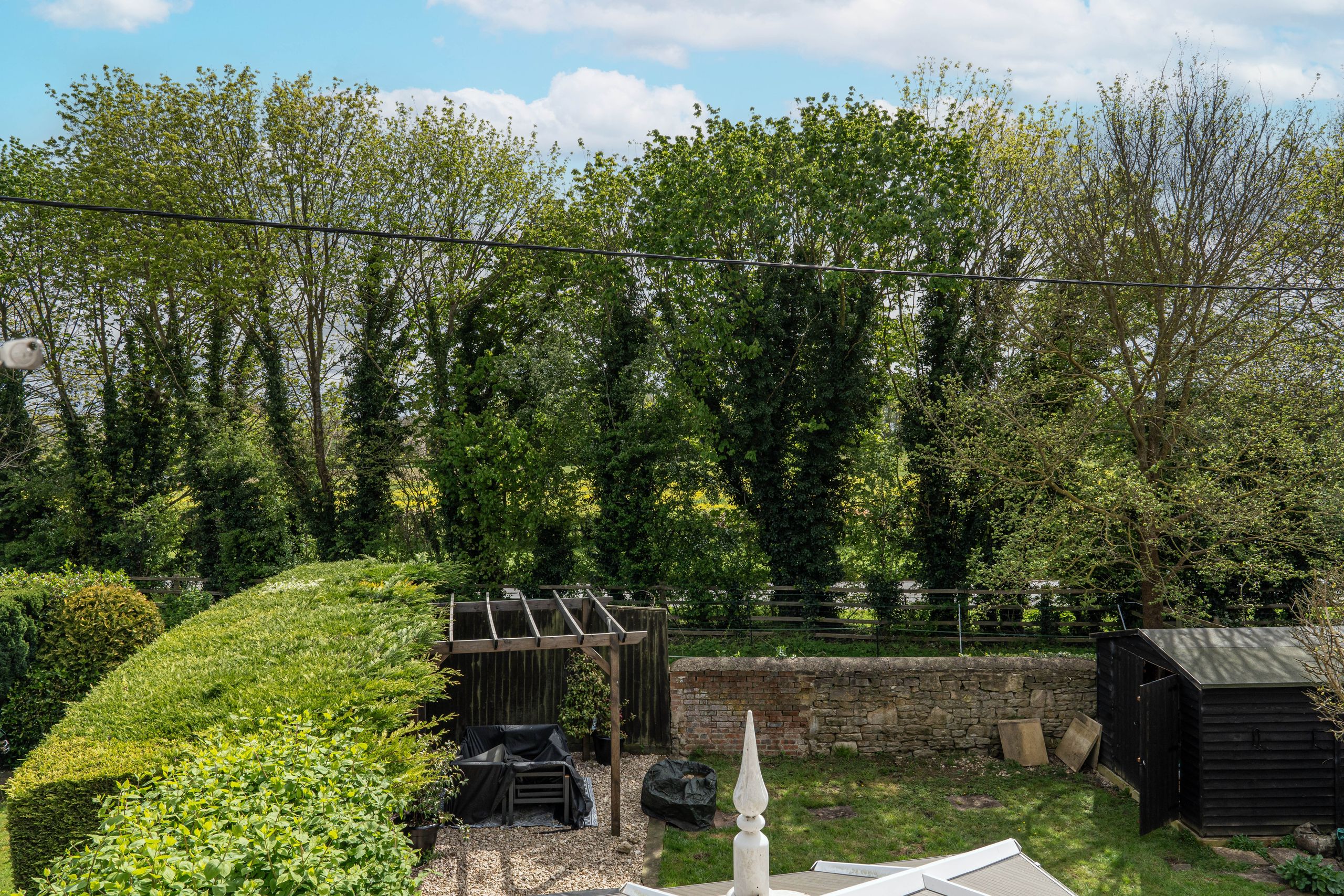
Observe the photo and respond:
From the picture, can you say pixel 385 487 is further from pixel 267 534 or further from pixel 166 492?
pixel 166 492

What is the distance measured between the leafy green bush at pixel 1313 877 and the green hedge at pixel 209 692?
8.31 meters

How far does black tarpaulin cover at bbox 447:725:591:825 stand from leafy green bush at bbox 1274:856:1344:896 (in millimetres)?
7079

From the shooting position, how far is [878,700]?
11.6m

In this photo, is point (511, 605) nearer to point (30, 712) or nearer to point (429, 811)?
point (429, 811)

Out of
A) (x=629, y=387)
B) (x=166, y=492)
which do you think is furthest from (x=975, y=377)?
(x=166, y=492)

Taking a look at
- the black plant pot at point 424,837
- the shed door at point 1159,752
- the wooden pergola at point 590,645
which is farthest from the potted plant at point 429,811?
the shed door at point 1159,752

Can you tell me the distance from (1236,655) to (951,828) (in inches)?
148

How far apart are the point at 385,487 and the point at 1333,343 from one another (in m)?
16.8

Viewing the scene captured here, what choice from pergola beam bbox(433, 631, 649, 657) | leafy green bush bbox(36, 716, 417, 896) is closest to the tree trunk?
pergola beam bbox(433, 631, 649, 657)

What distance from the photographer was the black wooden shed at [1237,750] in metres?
8.88

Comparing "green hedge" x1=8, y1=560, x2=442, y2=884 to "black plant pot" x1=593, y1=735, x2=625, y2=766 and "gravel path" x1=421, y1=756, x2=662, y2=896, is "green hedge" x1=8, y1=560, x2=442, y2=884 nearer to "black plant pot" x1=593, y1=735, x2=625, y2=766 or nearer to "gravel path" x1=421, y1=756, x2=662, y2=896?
"gravel path" x1=421, y1=756, x2=662, y2=896

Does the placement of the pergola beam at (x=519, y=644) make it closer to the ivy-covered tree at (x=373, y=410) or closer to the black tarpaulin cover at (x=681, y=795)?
the black tarpaulin cover at (x=681, y=795)

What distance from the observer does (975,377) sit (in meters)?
14.9

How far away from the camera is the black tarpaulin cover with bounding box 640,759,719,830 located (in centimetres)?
935
